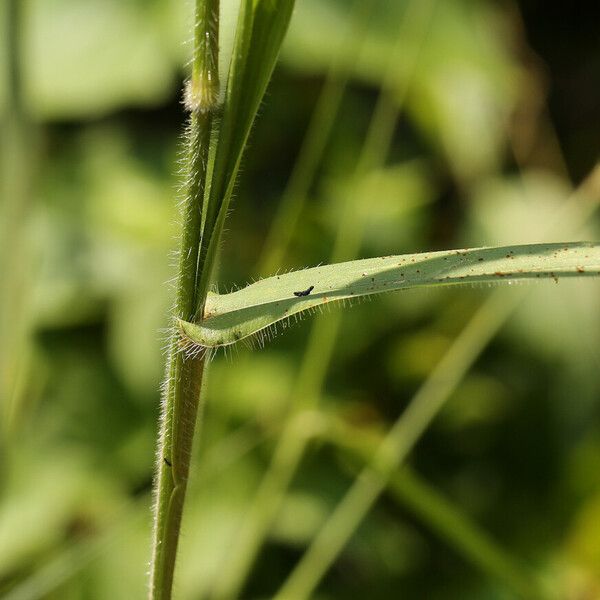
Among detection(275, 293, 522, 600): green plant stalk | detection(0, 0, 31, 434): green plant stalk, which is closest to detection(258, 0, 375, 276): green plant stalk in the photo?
detection(275, 293, 522, 600): green plant stalk

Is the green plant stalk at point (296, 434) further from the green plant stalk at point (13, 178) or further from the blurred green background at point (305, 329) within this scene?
the green plant stalk at point (13, 178)

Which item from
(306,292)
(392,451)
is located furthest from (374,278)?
(392,451)

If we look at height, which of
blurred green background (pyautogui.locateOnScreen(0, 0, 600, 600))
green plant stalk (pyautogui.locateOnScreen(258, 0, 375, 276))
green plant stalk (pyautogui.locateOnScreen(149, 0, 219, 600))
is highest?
green plant stalk (pyautogui.locateOnScreen(149, 0, 219, 600))

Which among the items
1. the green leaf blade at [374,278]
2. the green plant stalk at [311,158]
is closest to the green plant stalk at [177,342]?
the green leaf blade at [374,278]

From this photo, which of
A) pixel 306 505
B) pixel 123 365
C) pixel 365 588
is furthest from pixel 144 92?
pixel 365 588

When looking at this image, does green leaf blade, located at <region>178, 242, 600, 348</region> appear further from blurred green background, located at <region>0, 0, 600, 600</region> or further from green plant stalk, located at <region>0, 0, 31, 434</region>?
blurred green background, located at <region>0, 0, 600, 600</region>

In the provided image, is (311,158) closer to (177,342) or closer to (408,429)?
(408,429)
